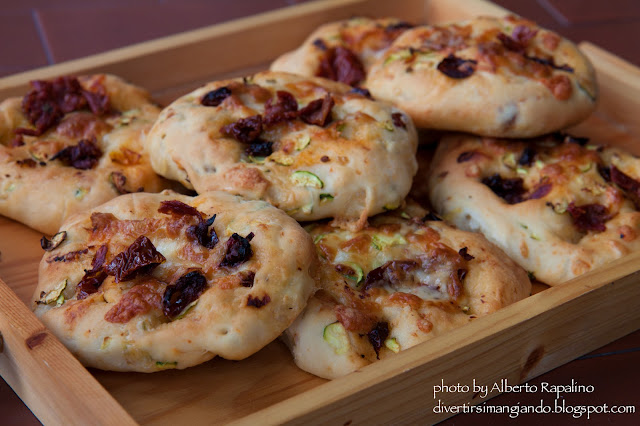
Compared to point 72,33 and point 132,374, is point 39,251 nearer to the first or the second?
point 132,374

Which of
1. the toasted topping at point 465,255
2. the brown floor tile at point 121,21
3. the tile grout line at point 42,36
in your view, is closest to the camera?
the toasted topping at point 465,255

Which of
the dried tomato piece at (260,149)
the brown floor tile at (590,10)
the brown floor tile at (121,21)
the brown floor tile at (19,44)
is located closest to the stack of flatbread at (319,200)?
the dried tomato piece at (260,149)

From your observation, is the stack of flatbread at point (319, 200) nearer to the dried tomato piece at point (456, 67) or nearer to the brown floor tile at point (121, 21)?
the dried tomato piece at point (456, 67)

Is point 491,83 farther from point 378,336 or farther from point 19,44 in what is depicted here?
point 19,44

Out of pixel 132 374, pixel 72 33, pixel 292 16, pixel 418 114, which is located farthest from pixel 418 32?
pixel 72 33

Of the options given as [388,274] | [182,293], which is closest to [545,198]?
[388,274]

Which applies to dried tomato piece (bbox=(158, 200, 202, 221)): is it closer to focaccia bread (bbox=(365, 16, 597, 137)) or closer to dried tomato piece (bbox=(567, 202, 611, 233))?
focaccia bread (bbox=(365, 16, 597, 137))
